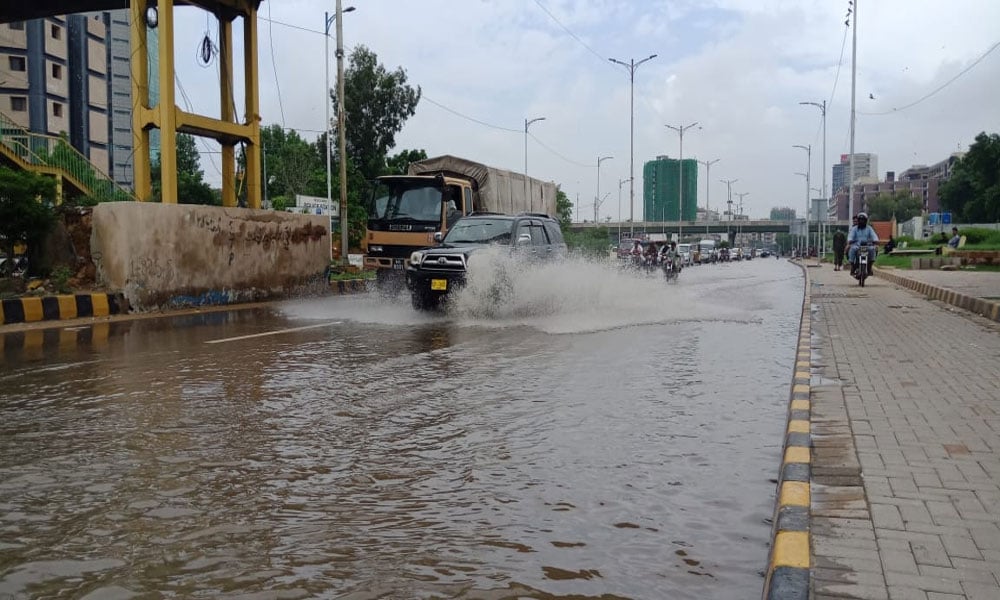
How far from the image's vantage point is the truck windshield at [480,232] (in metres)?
13.9

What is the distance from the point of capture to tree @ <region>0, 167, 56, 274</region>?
43.1 ft

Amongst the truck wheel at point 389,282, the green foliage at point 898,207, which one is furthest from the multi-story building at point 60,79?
the green foliage at point 898,207

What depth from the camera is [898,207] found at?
11775 centimetres

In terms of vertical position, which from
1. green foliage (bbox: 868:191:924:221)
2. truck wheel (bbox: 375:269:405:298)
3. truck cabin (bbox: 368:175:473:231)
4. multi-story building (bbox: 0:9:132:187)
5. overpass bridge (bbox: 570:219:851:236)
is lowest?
truck wheel (bbox: 375:269:405:298)

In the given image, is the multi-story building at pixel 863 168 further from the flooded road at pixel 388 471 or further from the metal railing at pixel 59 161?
the flooded road at pixel 388 471

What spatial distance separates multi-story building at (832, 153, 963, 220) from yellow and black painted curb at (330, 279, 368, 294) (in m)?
132

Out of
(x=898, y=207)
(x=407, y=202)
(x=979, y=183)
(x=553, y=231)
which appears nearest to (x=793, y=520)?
(x=553, y=231)

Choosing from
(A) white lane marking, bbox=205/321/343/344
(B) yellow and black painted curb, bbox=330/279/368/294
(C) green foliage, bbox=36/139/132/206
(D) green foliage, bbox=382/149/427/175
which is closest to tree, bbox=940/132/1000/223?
(D) green foliage, bbox=382/149/427/175

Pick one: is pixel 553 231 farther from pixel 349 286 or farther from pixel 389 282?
pixel 349 286

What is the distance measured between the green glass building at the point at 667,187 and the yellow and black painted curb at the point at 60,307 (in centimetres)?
8690

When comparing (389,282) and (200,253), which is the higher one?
(200,253)

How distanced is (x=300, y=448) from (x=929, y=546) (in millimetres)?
3407

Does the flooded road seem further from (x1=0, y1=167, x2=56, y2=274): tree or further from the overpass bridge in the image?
the overpass bridge

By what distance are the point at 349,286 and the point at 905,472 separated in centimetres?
1957
